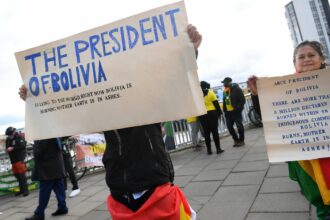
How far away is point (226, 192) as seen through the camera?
4.92 meters

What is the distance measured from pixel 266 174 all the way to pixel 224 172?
0.92 m

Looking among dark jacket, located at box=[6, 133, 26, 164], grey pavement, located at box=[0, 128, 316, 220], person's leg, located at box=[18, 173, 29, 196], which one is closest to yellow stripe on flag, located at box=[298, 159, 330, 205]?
grey pavement, located at box=[0, 128, 316, 220]

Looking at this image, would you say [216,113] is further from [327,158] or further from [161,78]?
[161,78]

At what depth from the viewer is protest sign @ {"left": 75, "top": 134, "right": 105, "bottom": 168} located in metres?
8.83

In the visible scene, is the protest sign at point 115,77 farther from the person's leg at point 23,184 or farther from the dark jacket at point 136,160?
the person's leg at point 23,184

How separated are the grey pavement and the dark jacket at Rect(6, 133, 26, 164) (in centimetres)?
98

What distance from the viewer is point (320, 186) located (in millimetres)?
2375

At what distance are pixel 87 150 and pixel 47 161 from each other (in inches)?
150

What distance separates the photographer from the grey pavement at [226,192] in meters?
3.97

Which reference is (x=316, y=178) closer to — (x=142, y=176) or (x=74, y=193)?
(x=142, y=176)

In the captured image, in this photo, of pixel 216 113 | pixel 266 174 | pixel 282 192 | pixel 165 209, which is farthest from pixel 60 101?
pixel 216 113

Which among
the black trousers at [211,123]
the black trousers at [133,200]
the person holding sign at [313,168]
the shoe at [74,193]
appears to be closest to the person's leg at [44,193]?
the shoe at [74,193]

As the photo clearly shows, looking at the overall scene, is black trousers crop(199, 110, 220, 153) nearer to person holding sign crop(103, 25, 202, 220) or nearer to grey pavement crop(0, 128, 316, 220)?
grey pavement crop(0, 128, 316, 220)

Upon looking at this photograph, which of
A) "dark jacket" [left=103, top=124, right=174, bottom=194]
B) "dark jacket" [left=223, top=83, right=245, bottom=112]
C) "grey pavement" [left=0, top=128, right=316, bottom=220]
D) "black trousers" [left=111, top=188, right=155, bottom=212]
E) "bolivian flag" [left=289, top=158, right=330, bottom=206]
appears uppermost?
"dark jacket" [left=223, top=83, right=245, bottom=112]
